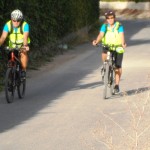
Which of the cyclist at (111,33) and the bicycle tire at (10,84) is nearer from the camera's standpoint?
the bicycle tire at (10,84)

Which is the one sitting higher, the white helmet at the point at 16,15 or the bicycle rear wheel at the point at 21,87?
the white helmet at the point at 16,15

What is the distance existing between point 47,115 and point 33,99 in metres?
2.10

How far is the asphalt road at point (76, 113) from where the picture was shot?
8.51 m

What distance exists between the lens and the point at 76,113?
11.2 m

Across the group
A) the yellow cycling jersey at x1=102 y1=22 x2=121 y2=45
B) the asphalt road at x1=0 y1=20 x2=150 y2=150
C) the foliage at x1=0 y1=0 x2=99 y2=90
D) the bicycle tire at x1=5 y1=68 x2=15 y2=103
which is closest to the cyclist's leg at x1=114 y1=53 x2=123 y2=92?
the asphalt road at x1=0 y1=20 x2=150 y2=150

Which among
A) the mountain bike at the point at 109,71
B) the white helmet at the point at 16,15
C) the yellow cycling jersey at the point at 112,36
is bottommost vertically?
A: the mountain bike at the point at 109,71

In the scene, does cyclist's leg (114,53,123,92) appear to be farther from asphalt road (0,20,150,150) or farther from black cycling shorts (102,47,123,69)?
asphalt road (0,20,150,150)

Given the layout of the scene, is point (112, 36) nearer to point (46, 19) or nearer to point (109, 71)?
point (109, 71)

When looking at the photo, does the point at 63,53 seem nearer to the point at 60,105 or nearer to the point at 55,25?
the point at 55,25

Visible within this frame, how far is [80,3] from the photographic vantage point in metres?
31.2

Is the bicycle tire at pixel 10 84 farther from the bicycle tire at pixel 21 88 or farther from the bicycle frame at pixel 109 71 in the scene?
the bicycle frame at pixel 109 71

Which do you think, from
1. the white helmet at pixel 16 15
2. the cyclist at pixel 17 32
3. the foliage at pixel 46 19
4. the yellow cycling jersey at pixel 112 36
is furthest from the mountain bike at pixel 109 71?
the foliage at pixel 46 19

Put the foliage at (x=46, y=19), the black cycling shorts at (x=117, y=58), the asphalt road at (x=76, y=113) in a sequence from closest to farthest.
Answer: the asphalt road at (x=76, y=113), the black cycling shorts at (x=117, y=58), the foliage at (x=46, y=19)

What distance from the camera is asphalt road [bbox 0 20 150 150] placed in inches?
335
